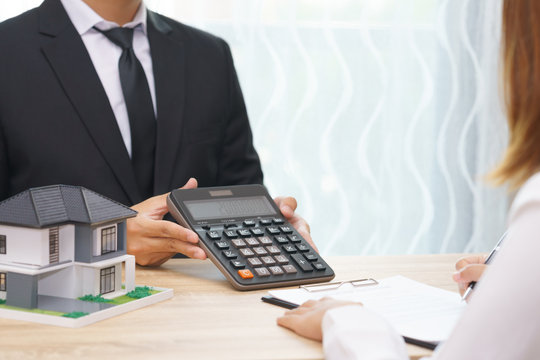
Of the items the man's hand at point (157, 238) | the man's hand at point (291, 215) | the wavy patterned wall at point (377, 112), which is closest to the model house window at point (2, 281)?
the man's hand at point (157, 238)

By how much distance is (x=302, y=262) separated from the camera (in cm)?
113

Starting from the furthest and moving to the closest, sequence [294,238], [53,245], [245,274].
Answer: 1. [294,238]
2. [245,274]
3. [53,245]

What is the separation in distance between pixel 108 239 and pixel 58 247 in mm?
77

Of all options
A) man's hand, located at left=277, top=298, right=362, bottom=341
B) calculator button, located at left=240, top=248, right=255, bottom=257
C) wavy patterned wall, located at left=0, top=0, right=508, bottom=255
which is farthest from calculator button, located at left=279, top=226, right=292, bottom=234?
wavy patterned wall, located at left=0, top=0, right=508, bottom=255

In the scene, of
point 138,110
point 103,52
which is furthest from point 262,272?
point 103,52

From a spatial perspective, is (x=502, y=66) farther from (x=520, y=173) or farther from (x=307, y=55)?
(x=307, y=55)

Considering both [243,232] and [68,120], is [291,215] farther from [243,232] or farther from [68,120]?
[68,120]

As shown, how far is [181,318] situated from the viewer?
3.08 ft

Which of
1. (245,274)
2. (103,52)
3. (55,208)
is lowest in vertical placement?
(245,274)

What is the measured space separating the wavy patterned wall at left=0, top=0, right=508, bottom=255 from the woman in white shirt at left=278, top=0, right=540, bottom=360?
5.31ft

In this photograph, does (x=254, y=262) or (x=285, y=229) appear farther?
(x=285, y=229)

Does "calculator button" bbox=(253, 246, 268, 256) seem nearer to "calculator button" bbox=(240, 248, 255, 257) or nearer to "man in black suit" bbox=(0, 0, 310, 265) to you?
"calculator button" bbox=(240, 248, 255, 257)

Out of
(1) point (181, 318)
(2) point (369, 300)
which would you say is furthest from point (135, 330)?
(2) point (369, 300)

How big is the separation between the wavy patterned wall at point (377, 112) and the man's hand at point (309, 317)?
1682 millimetres
